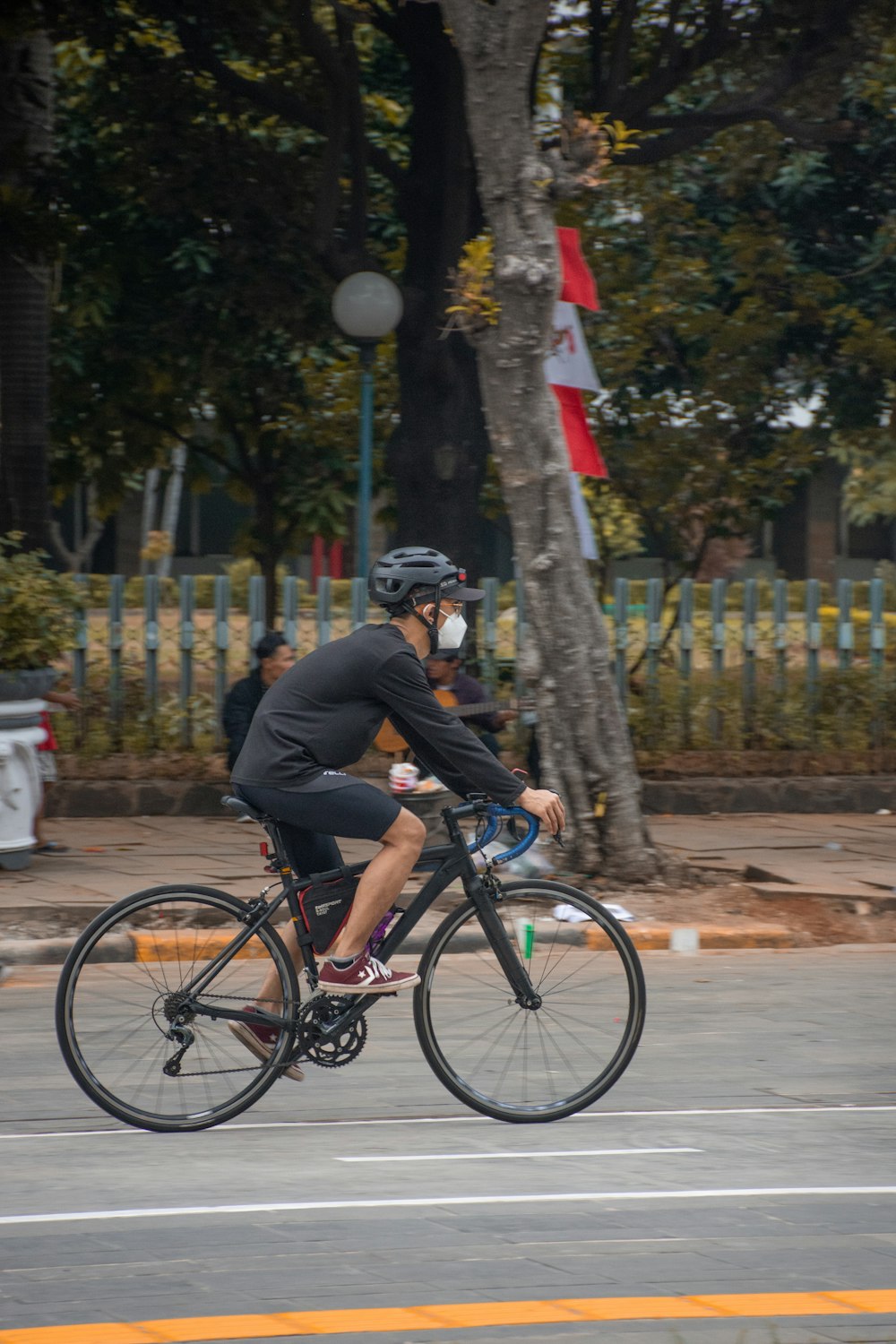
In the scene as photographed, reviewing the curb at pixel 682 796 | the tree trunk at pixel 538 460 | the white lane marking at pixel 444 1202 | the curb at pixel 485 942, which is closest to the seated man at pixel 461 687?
the tree trunk at pixel 538 460

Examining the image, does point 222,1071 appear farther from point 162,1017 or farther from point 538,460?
point 538,460

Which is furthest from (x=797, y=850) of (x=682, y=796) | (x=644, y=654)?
(x=644, y=654)

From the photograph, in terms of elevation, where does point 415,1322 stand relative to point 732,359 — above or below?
below

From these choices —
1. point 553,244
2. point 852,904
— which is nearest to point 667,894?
point 852,904

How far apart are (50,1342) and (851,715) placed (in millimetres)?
12008

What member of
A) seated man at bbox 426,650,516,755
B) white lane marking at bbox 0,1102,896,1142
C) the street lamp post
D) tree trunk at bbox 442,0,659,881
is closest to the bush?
seated man at bbox 426,650,516,755

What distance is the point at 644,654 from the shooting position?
49.0ft

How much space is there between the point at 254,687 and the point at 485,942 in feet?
20.5

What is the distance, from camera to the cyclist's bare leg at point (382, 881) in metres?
5.73

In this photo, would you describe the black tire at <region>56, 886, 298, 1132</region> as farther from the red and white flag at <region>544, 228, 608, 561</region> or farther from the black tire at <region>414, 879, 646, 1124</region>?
the red and white flag at <region>544, 228, 608, 561</region>

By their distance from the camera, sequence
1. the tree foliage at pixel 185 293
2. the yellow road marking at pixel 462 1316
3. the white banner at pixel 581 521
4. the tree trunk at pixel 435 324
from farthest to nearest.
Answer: the tree foliage at pixel 185 293, the tree trunk at pixel 435 324, the white banner at pixel 581 521, the yellow road marking at pixel 462 1316

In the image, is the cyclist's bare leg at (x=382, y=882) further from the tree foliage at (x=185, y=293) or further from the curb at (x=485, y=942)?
the tree foliage at (x=185, y=293)

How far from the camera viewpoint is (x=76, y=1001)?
579cm

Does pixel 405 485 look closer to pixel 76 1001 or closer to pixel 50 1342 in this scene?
pixel 76 1001
